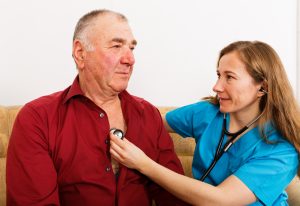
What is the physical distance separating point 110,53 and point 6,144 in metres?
0.80

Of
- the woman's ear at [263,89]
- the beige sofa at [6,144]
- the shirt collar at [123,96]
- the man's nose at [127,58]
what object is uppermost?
the man's nose at [127,58]

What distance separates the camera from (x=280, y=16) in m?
2.33

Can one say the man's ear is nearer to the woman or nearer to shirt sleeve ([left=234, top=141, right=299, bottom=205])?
the woman

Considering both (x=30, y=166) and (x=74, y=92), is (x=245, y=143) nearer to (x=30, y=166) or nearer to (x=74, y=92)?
(x=74, y=92)

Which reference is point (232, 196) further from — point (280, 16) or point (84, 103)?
point (280, 16)

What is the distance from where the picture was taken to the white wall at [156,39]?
2.10 m

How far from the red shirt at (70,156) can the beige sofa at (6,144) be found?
1.62 feet

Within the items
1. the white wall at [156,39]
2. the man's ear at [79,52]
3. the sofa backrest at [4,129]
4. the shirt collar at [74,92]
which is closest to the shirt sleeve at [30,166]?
the shirt collar at [74,92]

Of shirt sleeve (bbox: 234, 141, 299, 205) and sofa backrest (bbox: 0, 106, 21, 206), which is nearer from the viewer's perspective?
shirt sleeve (bbox: 234, 141, 299, 205)

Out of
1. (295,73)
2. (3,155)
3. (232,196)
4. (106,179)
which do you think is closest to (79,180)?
(106,179)

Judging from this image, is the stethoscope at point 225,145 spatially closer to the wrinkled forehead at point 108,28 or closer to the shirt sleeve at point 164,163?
the shirt sleeve at point 164,163

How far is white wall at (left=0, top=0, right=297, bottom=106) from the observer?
2096 millimetres

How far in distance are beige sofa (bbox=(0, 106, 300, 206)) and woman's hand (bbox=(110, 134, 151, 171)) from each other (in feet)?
2.24

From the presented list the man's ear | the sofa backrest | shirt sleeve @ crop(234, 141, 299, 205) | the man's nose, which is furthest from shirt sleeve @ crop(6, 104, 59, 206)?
shirt sleeve @ crop(234, 141, 299, 205)
